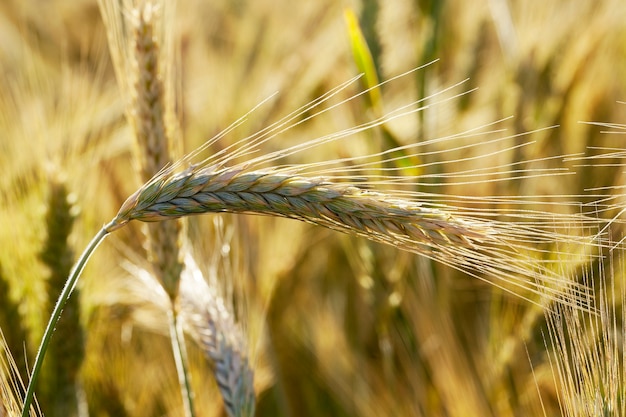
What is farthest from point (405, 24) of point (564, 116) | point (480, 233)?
point (480, 233)

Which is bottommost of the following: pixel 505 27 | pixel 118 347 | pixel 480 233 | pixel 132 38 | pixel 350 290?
pixel 350 290

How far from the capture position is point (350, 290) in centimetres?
242

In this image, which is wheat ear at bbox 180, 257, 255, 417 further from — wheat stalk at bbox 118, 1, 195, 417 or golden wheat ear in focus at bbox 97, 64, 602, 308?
golden wheat ear in focus at bbox 97, 64, 602, 308

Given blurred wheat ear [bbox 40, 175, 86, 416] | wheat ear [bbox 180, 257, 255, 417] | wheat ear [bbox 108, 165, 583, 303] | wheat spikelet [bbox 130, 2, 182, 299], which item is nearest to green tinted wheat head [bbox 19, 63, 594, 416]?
wheat ear [bbox 108, 165, 583, 303]

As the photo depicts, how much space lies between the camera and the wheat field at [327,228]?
90 cm

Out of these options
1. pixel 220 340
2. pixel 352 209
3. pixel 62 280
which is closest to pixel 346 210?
pixel 352 209

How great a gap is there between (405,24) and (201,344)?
1545 millimetres

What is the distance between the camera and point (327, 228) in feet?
2.96

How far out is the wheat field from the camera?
0.90 metres

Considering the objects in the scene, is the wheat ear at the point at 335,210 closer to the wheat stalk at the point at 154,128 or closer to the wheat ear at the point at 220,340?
the wheat stalk at the point at 154,128

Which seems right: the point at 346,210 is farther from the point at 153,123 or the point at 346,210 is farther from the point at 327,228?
the point at 153,123

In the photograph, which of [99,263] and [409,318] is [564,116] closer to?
[409,318]

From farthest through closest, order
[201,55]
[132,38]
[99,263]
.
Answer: [201,55] → [99,263] → [132,38]

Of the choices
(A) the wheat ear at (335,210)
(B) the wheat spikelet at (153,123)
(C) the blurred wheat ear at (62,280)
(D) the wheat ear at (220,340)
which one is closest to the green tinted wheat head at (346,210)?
(A) the wheat ear at (335,210)
